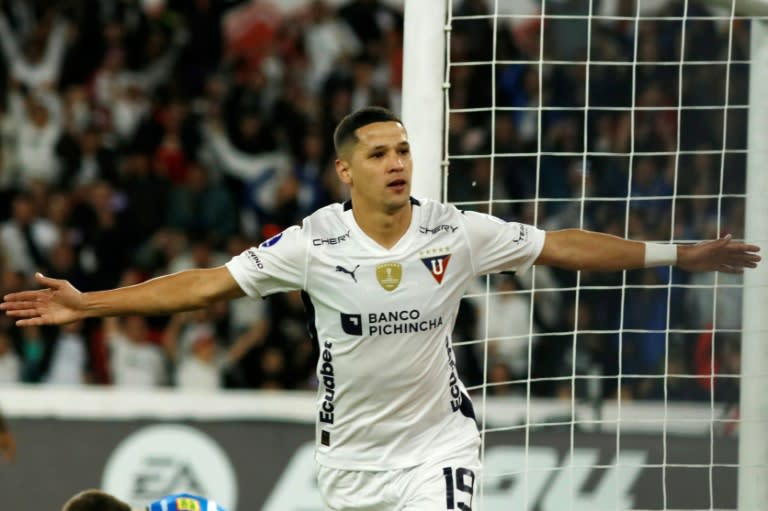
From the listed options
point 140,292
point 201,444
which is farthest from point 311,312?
point 201,444

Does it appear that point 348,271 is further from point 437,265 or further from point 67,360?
point 67,360

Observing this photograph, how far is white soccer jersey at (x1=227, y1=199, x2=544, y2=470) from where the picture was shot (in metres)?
5.59

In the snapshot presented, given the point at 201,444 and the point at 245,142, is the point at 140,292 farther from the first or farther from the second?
the point at 245,142

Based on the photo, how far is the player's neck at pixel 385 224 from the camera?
18.6ft

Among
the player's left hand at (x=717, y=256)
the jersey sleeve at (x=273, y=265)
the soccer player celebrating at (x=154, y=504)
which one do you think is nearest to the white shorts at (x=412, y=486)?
the soccer player celebrating at (x=154, y=504)

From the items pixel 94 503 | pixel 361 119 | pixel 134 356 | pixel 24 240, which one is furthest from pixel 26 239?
pixel 361 119

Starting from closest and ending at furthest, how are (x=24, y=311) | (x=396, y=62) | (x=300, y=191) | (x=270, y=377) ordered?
1. (x=24, y=311)
2. (x=270, y=377)
3. (x=300, y=191)
4. (x=396, y=62)

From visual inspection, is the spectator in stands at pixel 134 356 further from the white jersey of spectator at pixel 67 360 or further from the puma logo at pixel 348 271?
the puma logo at pixel 348 271

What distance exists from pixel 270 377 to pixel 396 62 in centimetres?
344

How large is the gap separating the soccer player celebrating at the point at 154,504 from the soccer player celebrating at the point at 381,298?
20.8 inches

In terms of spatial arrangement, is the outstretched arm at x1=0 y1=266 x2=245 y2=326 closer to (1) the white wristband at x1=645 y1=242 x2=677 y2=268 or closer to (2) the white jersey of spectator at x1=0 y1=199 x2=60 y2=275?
(1) the white wristband at x1=645 y1=242 x2=677 y2=268

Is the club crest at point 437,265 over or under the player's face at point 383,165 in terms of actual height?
under

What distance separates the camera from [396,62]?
1281 cm

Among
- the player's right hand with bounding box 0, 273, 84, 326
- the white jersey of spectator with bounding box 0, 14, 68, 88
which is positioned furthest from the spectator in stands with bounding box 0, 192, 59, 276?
the player's right hand with bounding box 0, 273, 84, 326
